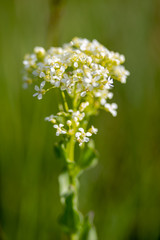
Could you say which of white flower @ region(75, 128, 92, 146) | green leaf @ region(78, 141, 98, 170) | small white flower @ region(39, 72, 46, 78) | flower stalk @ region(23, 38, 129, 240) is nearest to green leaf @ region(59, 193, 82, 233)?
flower stalk @ region(23, 38, 129, 240)

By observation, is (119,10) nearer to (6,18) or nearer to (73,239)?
(6,18)

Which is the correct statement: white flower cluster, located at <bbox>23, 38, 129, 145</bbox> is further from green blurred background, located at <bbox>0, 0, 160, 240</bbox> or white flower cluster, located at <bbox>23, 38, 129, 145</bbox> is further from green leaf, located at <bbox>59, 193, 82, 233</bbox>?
green blurred background, located at <bbox>0, 0, 160, 240</bbox>

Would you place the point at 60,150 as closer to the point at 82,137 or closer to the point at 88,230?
the point at 82,137

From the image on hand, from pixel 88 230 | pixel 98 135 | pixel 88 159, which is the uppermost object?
pixel 98 135

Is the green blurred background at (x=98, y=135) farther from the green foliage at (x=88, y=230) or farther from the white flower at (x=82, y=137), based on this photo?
the white flower at (x=82, y=137)

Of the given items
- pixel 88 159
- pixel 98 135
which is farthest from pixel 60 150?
pixel 98 135

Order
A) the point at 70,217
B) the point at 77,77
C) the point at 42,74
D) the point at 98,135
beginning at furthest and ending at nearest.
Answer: the point at 98,135, the point at 70,217, the point at 42,74, the point at 77,77

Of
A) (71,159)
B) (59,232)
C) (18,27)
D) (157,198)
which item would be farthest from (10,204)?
(18,27)
